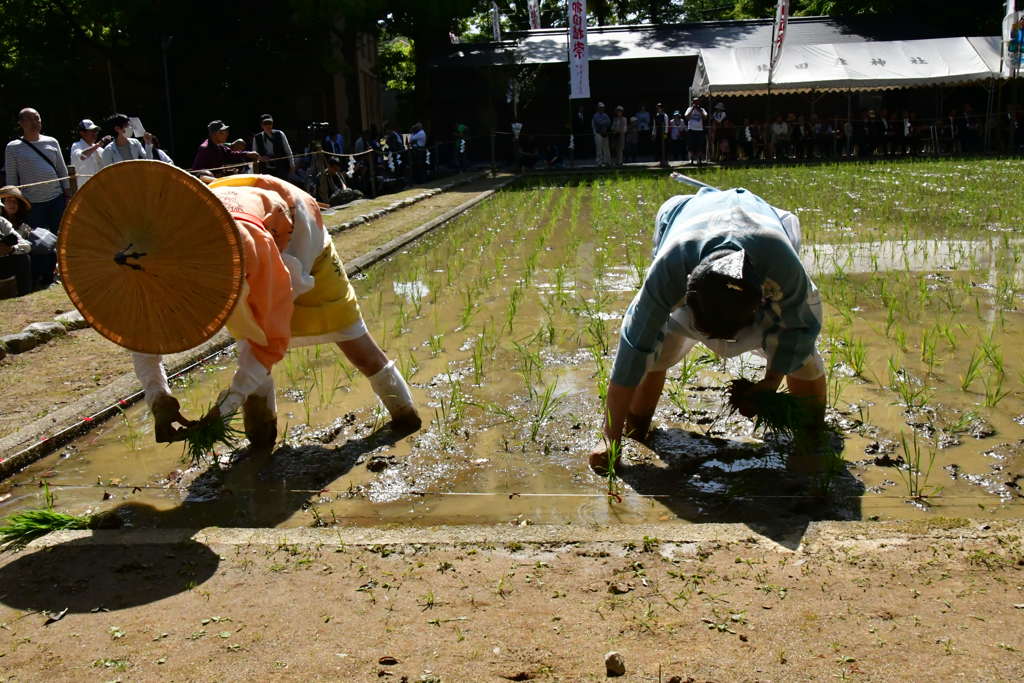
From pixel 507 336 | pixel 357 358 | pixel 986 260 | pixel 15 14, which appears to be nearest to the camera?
pixel 357 358

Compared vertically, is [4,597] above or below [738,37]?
below

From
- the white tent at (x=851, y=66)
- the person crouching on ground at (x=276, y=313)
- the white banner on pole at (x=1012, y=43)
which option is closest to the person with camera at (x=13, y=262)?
the person crouching on ground at (x=276, y=313)

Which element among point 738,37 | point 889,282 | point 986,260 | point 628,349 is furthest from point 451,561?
point 738,37

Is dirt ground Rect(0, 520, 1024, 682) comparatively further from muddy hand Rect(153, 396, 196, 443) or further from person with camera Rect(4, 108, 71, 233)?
person with camera Rect(4, 108, 71, 233)

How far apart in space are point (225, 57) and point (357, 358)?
714 inches

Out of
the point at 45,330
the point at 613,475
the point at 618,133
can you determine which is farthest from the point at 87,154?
the point at 618,133

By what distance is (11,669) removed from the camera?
2346mm

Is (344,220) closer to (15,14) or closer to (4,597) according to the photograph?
(4,597)

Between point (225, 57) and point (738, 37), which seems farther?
point (738, 37)

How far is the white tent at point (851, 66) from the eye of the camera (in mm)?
21016

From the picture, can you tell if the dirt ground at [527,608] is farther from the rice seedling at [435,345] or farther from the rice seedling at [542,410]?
the rice seedling at [435,345]

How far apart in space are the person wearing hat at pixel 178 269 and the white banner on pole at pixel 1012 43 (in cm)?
2086

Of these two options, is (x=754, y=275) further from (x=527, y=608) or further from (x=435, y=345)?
(x=435, y=345)

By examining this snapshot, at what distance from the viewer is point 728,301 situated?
2.83m
